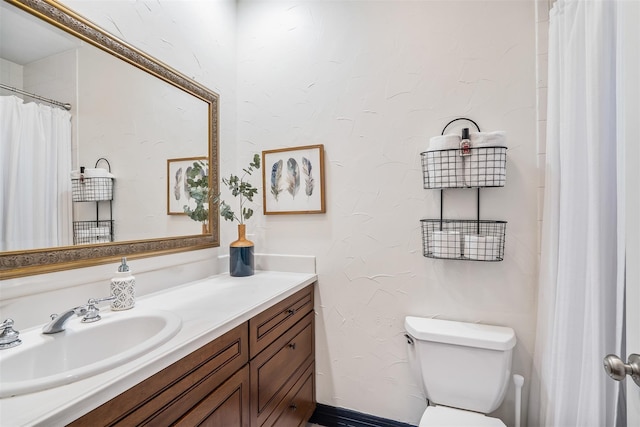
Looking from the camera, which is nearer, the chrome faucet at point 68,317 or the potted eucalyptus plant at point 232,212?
the chrome faucet at point 68,317

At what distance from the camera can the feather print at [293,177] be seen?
5.86 ft

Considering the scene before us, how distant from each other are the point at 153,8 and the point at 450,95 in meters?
1.48

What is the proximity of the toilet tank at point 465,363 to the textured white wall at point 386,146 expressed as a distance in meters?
0.17

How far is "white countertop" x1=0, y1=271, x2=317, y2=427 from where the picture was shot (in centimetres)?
54

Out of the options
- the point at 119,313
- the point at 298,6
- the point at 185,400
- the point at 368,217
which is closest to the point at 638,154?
the point at 368,217

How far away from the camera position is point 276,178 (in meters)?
1.83

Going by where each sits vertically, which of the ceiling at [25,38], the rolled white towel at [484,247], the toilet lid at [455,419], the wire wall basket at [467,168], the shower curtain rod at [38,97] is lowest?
the toilet lid at [455,419]

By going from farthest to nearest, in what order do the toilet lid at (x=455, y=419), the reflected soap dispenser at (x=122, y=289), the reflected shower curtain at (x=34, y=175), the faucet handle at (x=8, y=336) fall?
the toilet lid at (x=455, y=419)
the reflected soap dispenser at (x=122, y=289)
the reflected shower curtain at (x=34, y=175)
the faucet handle at (x=8, y=336)

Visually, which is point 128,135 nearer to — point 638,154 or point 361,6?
point 361,6

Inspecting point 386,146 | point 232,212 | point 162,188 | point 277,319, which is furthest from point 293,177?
point 277,319

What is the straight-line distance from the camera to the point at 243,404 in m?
1.07

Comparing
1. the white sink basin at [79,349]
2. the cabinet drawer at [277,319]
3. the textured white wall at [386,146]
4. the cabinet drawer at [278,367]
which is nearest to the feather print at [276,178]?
the textured white wall at [386,146]

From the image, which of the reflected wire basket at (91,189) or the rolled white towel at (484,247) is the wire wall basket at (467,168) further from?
the reflected wire basket at (91,189)

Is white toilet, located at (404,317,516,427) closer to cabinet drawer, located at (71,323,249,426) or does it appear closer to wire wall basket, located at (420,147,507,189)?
wire wall basket, located at (420,147,507,189)
